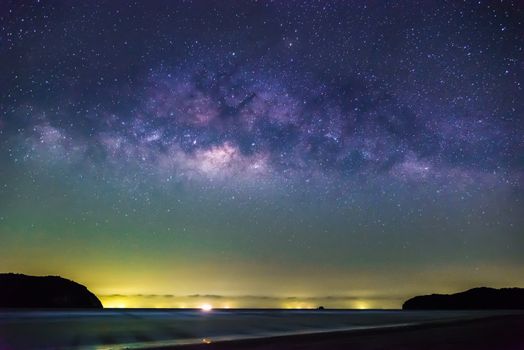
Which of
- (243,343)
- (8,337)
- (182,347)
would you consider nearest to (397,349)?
(243,343)

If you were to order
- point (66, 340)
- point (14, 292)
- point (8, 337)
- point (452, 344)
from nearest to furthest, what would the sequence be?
1. point (452, 344)
2. point (66, 340)
3. point (8, 337)
4. point (14, 292)

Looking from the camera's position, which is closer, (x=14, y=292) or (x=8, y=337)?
(x=8, y=337)

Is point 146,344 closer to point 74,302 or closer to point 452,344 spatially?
point 452,344

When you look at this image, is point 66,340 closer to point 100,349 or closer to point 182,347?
point 100,349

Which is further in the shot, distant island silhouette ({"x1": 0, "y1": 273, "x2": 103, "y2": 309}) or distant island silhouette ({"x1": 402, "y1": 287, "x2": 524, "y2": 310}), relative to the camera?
distant island silhouette ({"x1": 0, "y1": 273, "x2": 103, "y2": 309})

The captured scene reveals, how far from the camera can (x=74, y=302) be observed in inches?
7726

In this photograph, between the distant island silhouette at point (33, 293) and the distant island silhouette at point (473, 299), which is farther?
the distant island silhouette at point (33, 293)

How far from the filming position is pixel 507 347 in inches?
453

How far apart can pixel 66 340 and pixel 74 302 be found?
204 metres

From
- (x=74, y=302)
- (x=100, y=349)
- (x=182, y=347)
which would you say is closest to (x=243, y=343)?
(x=182, y=347)

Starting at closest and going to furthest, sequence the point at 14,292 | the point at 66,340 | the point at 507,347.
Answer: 1. the point at 507,347
2. the point at 66,340
3. the point at 14,292

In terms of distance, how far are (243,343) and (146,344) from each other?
111 inches

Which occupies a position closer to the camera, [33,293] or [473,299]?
[473,299]

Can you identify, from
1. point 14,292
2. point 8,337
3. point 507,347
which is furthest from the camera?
point 14,292
